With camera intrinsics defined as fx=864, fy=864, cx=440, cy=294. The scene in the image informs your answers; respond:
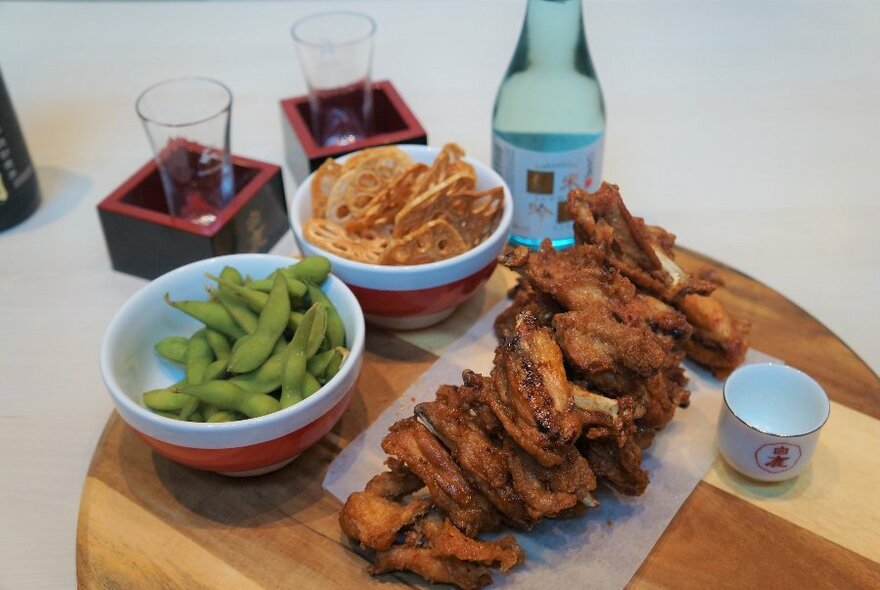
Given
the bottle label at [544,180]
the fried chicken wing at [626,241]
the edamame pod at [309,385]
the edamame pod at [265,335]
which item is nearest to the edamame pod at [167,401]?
the edamame pod at [265,335]

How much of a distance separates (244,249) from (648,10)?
101 inches

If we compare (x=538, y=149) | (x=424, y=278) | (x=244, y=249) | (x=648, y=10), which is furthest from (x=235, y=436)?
(x=648, y=10)

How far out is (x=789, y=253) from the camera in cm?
275

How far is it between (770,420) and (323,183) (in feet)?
4.10

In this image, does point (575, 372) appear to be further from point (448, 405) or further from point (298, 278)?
point (298, 278)

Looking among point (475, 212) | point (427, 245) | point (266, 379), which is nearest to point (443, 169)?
point (475, 212)

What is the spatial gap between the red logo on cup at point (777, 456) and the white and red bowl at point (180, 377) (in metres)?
0.84

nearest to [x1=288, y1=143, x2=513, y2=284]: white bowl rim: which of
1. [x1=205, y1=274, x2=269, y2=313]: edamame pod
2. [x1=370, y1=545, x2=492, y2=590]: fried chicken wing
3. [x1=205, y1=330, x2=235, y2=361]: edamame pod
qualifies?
[x1=205, y1=274, x2=269, y2=313]: edamame pod

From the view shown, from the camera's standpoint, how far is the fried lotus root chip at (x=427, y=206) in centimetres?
211

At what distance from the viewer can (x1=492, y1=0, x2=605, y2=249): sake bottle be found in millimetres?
2320

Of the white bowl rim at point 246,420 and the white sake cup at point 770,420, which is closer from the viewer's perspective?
the white bowl rim at point 246,420

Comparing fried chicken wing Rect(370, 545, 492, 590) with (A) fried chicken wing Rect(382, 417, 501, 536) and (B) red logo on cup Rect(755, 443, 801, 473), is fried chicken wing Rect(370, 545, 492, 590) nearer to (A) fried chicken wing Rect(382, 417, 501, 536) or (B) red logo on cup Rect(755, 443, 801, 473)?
(A) fried chicken wing Rect(382, 417, 501, 536)

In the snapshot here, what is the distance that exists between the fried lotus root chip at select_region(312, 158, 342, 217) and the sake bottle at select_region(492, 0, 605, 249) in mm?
467

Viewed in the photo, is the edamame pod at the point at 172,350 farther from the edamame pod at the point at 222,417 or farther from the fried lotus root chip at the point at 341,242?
the fried lotus root chip at the point at 341,242
